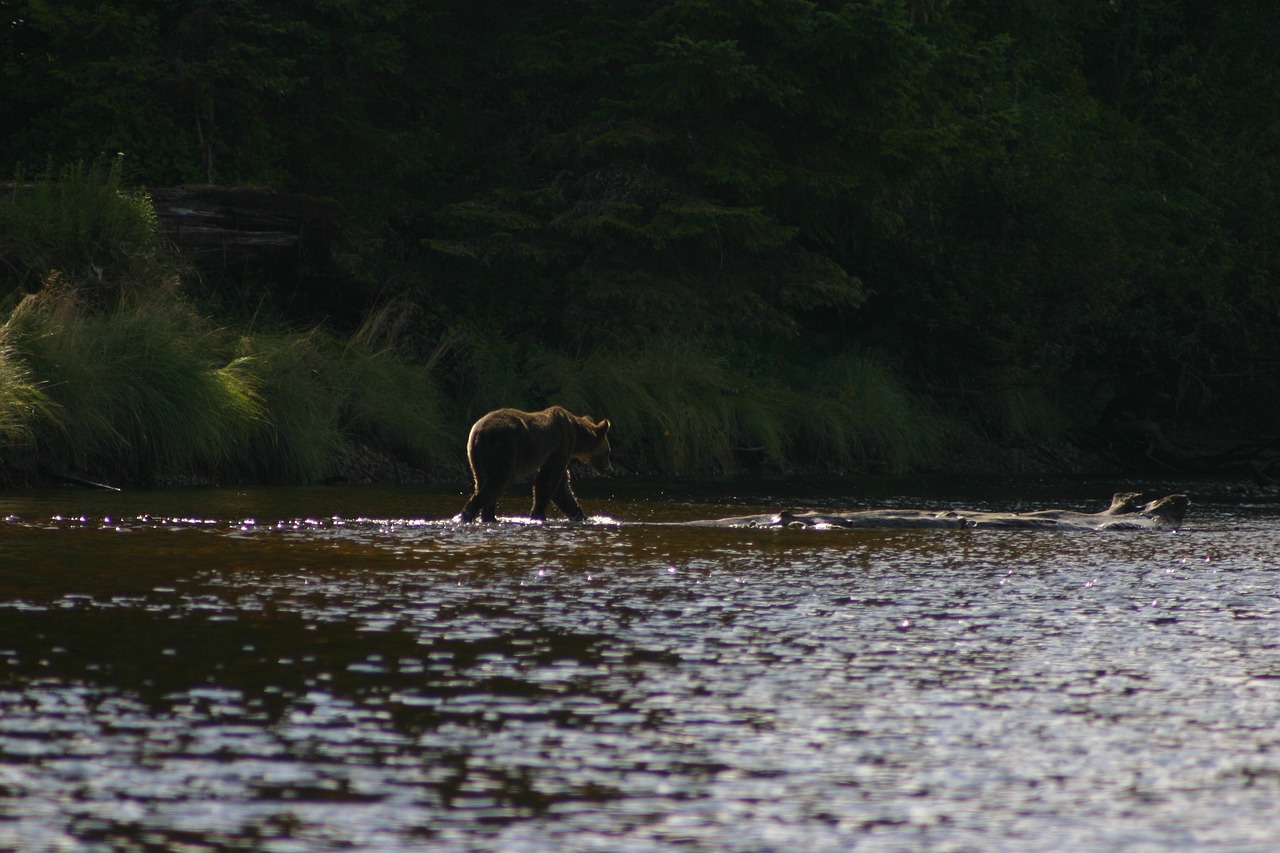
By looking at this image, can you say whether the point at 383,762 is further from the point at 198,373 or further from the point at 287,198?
the point at 287,198

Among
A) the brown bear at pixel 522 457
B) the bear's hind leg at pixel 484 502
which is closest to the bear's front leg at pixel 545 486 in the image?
the brown bear at pixel 522 457

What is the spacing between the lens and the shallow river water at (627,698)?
4129mm

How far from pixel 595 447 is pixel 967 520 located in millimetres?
3842

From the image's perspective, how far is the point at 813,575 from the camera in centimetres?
914

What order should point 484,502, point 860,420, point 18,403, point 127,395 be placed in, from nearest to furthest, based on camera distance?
point 484,502 < point 18,403 < point 127,395 < point 860,420

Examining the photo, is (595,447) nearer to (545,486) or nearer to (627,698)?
(545,486)

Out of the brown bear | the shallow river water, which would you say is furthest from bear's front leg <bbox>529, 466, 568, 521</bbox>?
the shallow river water

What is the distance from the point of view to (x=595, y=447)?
49.9 ft

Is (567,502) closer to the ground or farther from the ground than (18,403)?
closer to the ground

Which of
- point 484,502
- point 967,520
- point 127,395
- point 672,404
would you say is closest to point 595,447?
point 484,502

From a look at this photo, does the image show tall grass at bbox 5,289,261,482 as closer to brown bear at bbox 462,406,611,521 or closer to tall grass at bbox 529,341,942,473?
brown bear at bbox 462,406,611,521

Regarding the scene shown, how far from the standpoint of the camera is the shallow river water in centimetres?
413

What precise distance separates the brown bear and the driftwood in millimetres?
1280

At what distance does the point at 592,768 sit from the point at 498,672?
1.43m
